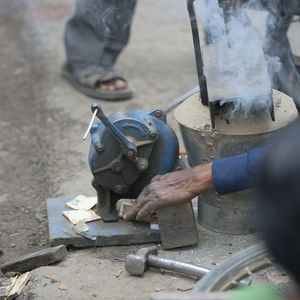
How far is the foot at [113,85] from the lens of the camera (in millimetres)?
5594

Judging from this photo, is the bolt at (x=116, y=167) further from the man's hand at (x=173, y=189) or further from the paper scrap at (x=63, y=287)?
the paper scrap at (x=63, y=287)

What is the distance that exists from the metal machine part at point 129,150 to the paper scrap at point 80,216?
0.08 meters

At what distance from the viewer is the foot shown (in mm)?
5594

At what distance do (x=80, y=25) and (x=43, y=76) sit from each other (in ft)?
2.92

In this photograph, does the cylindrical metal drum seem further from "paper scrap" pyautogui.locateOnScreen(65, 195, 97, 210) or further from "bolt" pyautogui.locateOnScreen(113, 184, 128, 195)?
"paper scrap" pyautogui.locateOnScreen(65, 195, 97, 210)

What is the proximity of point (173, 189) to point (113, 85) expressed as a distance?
288cm

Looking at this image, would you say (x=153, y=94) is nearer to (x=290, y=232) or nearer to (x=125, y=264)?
(x=125, y=264)

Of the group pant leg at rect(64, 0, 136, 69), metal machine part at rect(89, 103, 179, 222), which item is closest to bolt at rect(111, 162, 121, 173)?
metal machine part at rect(89, 103, 179, 222)

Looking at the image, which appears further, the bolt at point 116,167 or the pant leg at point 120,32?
the pant leg at point 120,32

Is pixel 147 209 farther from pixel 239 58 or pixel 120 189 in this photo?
pixel 239 58

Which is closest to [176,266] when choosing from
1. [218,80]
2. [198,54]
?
[218,80]

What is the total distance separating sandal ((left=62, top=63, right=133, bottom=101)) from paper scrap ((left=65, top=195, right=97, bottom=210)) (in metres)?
2.16

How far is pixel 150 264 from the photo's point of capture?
112 inches

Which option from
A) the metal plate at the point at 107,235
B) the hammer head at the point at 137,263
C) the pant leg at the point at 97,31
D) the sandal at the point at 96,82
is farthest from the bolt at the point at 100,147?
the sandal at the point at 96,82
